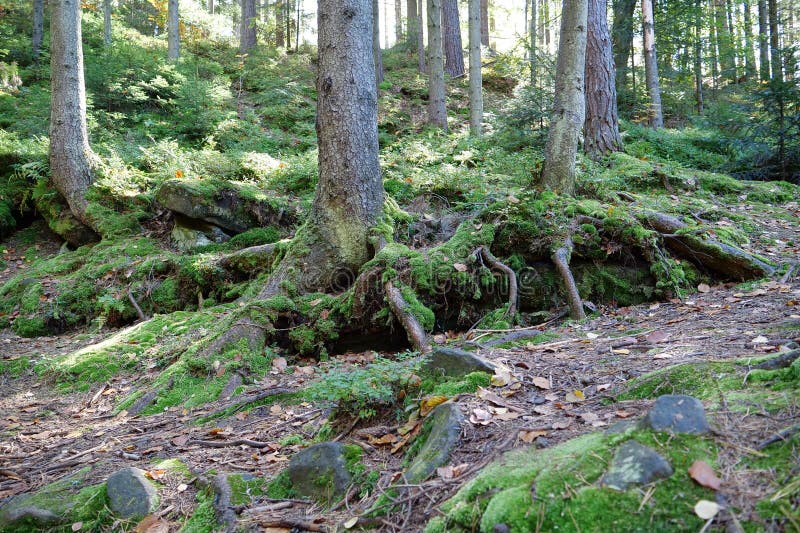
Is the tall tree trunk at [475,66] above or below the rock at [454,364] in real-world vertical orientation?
above

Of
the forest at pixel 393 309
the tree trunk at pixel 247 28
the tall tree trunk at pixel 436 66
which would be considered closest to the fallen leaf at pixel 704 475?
the forest at pixel 393 309

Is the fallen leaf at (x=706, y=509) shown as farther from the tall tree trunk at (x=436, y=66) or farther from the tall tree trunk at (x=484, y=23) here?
the tall tree trunk at (x=484, y=23)

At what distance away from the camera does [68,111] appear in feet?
33.6

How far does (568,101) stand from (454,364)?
15.0 ft

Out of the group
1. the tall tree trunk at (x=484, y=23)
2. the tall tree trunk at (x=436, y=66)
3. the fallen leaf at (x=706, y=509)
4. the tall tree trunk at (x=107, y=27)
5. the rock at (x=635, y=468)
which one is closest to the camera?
the fallen leaf at (x=706, y=509)

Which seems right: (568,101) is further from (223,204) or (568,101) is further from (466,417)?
(223,204)

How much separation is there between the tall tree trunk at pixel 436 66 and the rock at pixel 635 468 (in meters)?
13.7

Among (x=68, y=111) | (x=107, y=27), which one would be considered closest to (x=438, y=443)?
(x=68, y=111)

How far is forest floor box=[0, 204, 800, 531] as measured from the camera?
7.88 feet

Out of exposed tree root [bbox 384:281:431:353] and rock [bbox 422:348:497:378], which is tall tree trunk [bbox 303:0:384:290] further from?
rock [bbox 422:348:497:378]

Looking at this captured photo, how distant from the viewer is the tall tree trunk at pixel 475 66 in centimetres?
1277

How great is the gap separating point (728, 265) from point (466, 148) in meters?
6.88

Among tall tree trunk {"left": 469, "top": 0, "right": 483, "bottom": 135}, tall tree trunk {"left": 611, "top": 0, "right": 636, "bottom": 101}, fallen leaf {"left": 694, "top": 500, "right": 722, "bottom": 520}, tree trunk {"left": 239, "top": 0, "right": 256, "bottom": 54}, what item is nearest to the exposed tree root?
fallen leaf {"left": 694, "top": 500, "right": 722, "bottom": 520}

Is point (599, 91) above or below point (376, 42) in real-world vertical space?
below
